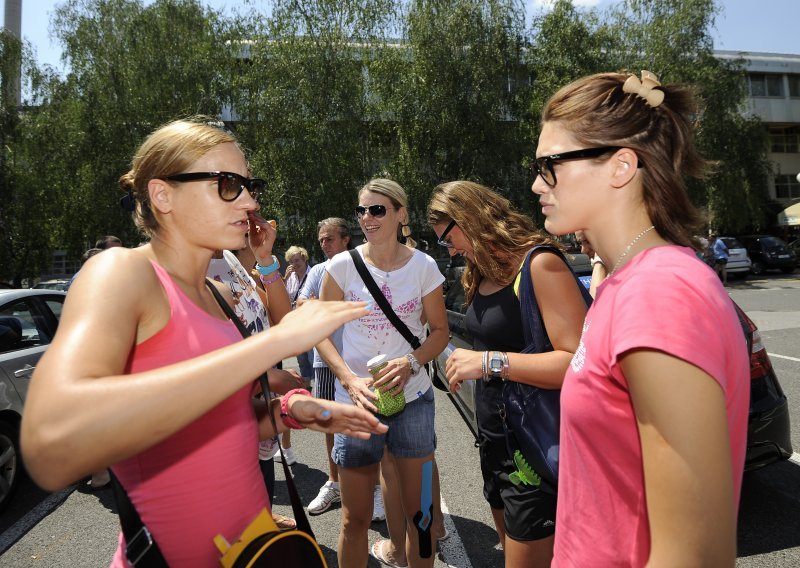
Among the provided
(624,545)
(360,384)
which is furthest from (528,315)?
(624,545)

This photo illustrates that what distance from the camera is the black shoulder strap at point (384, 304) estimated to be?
2947 millimetres

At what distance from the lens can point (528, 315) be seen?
7.19ft

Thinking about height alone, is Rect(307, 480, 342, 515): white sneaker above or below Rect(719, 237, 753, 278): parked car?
above

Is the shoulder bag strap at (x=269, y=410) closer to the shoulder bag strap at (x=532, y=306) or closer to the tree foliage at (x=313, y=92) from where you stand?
the shoulder bag strap at (x=532, y=306)

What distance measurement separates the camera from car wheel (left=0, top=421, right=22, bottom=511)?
14.3ft

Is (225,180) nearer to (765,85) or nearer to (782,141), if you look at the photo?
(765,85)

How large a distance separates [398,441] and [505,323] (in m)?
0.95

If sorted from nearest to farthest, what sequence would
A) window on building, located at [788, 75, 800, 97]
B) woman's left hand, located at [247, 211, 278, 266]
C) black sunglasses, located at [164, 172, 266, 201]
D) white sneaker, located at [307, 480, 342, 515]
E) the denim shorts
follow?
black sunglasses, located at [164, 172, 266, 201] < the denim shorts < woman's left hand, located at [247, 211, 278, 266] < white sneaker, located at [307, 480, 342, 515] < window on building, located at [788, 75, 800, 97]

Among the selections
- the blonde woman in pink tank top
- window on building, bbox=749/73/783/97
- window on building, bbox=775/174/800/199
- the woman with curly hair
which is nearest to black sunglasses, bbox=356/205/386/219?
the woman with curly hair

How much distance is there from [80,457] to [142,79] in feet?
73.5

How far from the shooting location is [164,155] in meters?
1.50

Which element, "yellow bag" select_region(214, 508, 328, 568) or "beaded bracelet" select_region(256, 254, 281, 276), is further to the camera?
"beaded bracelet" select_region(256, 254, 281, 276)

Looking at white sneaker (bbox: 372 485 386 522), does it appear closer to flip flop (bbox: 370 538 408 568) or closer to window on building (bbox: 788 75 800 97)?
flip flop (bbox: 370 538 408 568)

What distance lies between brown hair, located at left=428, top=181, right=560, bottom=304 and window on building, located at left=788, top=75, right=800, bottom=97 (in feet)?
146
